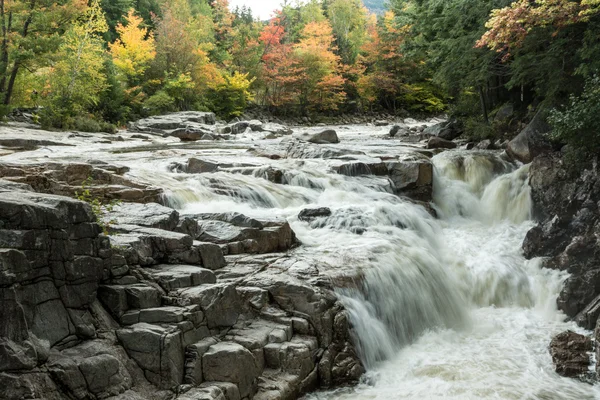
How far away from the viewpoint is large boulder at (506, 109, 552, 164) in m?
14.5

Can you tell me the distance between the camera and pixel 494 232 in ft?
43.8

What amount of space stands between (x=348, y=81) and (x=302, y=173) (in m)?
37.6

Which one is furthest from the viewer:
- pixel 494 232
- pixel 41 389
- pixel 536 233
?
pixel 494 232

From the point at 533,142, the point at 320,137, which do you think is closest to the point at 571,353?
the point at 533,142

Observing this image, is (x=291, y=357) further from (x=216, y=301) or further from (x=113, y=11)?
(x=113, y=11)

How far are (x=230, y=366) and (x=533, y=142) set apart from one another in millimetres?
12715

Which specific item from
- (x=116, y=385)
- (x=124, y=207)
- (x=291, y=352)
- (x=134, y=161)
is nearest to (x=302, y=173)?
→ (x=134, y=161)

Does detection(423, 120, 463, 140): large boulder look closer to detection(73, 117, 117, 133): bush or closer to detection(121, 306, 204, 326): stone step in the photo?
detection(73, 117, 117, 133): bush

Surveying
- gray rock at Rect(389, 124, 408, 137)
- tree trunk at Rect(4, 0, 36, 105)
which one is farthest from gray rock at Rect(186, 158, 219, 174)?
gray rock at Rect(389, 124, 408, 137)

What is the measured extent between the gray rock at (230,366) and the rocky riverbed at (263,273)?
21 mm

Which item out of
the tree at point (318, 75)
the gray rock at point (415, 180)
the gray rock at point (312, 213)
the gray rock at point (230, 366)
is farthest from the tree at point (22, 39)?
the tree at point (318, 75)

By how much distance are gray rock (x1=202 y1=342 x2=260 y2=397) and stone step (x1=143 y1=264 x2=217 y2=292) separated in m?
0.94

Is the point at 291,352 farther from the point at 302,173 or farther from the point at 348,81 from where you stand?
the point at 348,81

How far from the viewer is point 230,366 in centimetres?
553
